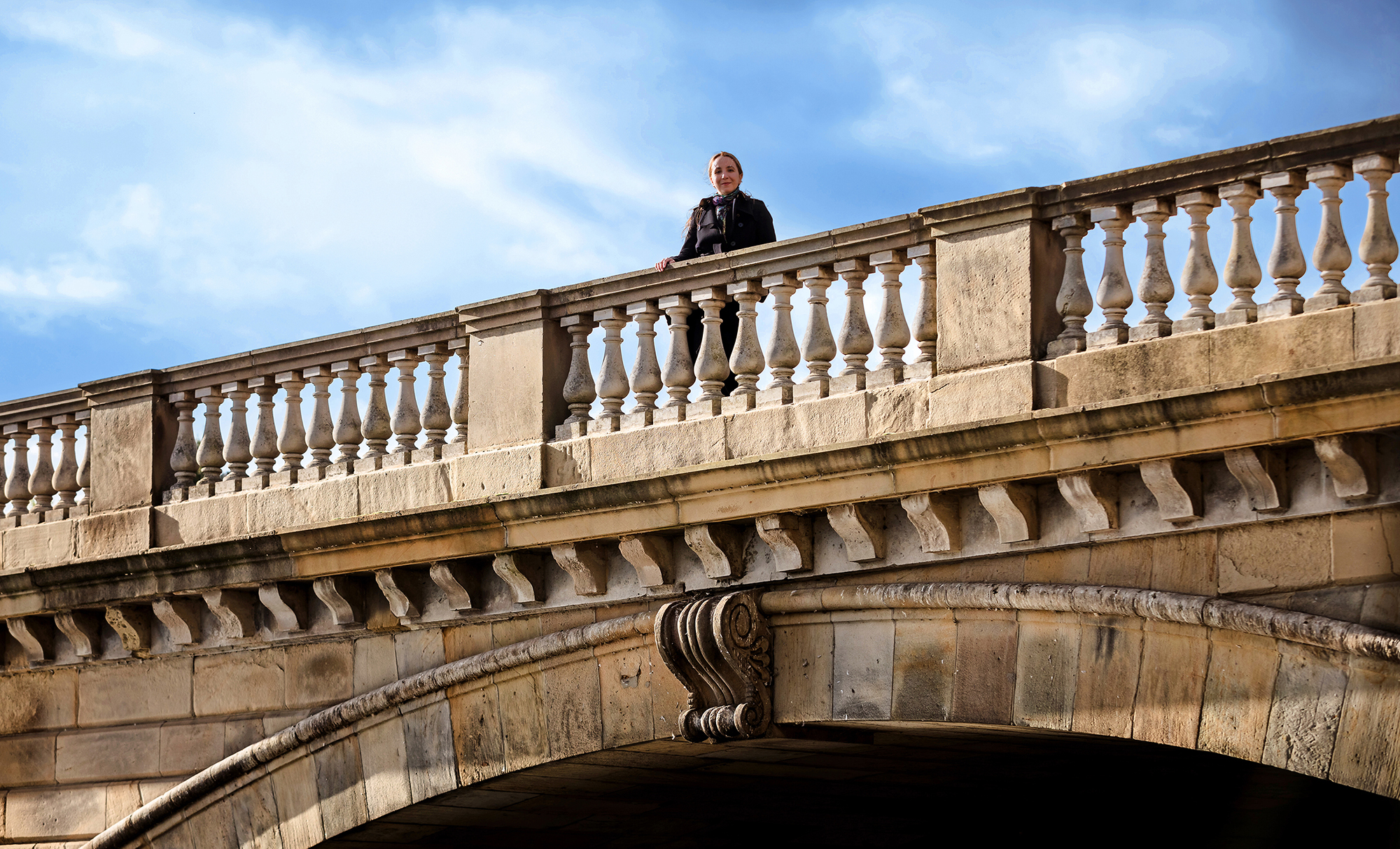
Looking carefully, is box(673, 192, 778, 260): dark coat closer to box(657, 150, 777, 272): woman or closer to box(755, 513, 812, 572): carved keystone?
box(657, 150, 777, 272): woman

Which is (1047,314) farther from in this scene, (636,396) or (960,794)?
(960,794)

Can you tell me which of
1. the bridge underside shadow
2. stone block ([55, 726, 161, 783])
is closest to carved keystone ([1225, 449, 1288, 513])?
the bridge underside shadow

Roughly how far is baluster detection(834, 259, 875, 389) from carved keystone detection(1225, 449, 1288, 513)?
6.30ft

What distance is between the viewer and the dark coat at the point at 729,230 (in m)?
9.93

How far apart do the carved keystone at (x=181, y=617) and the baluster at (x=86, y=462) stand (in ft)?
3.46

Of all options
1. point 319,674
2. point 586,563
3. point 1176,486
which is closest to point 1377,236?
point 1176,486

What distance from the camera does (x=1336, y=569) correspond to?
7.25 m

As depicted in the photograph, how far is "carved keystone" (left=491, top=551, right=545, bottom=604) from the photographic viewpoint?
381 inches

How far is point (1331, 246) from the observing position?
7379 mm

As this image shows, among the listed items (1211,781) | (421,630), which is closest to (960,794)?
(1211,781)

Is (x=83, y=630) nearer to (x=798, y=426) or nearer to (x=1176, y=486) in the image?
(x=798, y=426)

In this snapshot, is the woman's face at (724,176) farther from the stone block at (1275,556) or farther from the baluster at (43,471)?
the baluster at (43,471)

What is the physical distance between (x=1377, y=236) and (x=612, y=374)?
3.87 metres

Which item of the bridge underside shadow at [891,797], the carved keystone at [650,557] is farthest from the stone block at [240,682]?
the carved keystone at [650,557]
